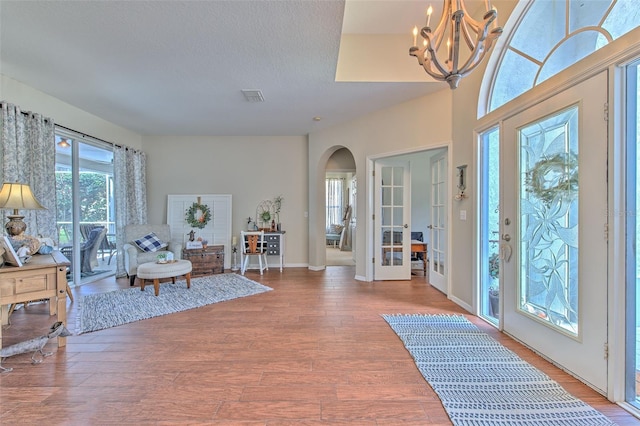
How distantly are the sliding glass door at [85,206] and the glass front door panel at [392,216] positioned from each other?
475 centimetres

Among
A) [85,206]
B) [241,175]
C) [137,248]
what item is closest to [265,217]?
[241,175]

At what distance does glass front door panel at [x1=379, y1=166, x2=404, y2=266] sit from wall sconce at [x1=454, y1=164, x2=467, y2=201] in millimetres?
1282

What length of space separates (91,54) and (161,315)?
9.10ft

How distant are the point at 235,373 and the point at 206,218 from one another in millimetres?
4152

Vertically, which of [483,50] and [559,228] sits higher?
[483,50]

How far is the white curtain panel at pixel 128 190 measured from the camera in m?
4.95

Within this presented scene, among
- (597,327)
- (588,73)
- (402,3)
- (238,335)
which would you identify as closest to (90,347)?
(238,335)

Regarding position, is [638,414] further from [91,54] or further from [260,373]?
[91,54]

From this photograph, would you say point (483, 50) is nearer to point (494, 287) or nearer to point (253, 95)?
point (494, 287)

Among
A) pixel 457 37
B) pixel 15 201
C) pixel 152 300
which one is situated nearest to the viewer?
pixel 457 37

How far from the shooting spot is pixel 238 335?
8.52 ft

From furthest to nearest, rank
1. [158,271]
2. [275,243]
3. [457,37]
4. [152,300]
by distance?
[275,243], [158,271], [152,300], [457,37]

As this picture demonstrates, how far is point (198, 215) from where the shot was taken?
5.59 metres

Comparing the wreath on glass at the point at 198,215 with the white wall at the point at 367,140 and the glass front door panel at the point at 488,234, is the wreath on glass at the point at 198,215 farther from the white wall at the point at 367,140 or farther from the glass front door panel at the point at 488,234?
the glass front door panel at the point at 488,234
